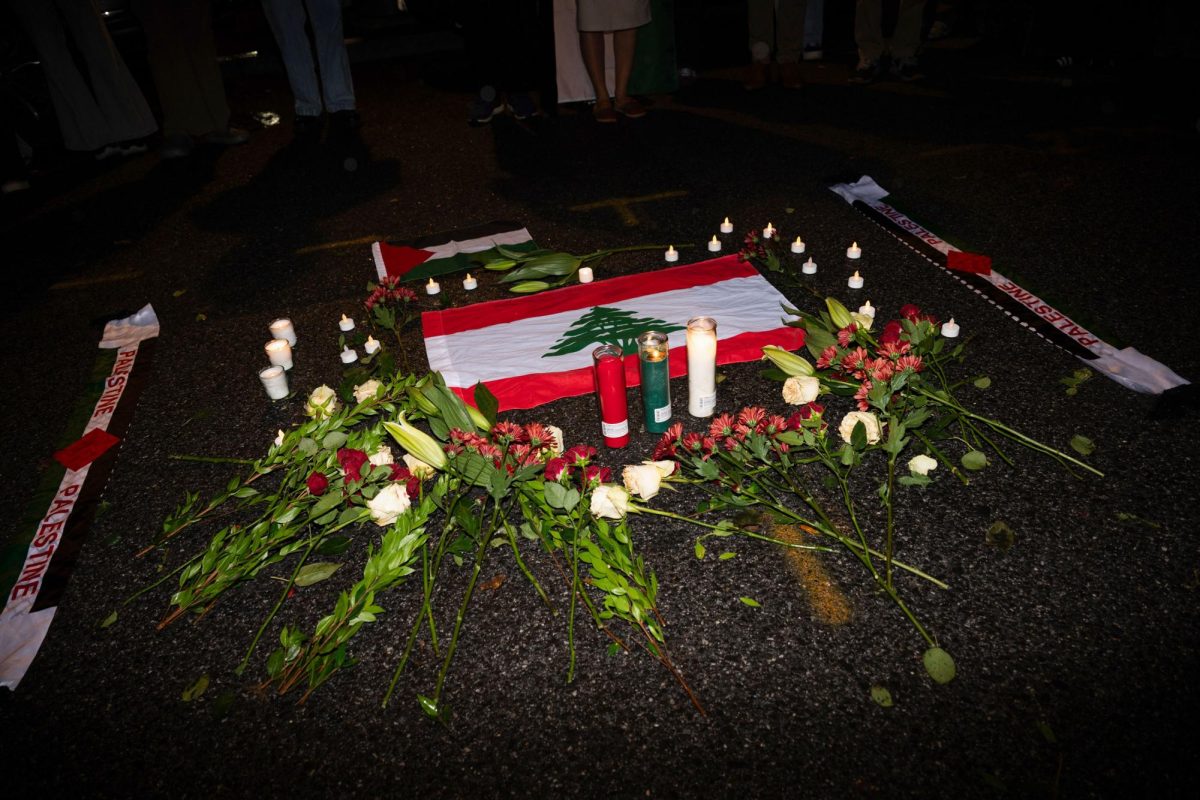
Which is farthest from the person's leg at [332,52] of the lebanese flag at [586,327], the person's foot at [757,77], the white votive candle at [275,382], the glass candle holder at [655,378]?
the glass candle holder at [655,378]

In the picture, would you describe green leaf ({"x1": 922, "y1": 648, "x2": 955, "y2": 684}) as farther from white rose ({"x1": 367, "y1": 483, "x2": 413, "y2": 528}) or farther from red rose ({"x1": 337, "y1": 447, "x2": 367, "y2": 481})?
red rose ({"x1": 337, "y1": 447, "x2": 367, "y2": 481})

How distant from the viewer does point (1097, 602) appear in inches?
64.1

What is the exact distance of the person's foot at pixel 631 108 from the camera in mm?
5535

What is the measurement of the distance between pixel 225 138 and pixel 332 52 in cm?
113

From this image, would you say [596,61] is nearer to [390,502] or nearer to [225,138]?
[225,138]

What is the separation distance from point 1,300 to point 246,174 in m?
1.88

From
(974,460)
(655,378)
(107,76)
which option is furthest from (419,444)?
(107,76)

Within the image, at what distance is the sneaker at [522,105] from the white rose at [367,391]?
403 cm

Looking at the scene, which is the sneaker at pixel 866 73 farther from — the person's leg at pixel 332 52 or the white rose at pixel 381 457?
the white rose at pixel 381 457

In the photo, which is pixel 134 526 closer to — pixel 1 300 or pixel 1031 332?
pixel 1 300

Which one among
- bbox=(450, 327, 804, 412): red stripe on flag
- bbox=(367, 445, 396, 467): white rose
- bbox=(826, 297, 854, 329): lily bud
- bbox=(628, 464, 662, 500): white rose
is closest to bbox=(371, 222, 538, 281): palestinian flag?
bbox=(450, 327, 804, 412): red stripe on flag

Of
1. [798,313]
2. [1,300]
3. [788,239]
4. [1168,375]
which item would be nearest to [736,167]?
[788,239]

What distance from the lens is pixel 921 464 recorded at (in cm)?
195

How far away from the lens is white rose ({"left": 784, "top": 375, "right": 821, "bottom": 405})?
2100 mm
